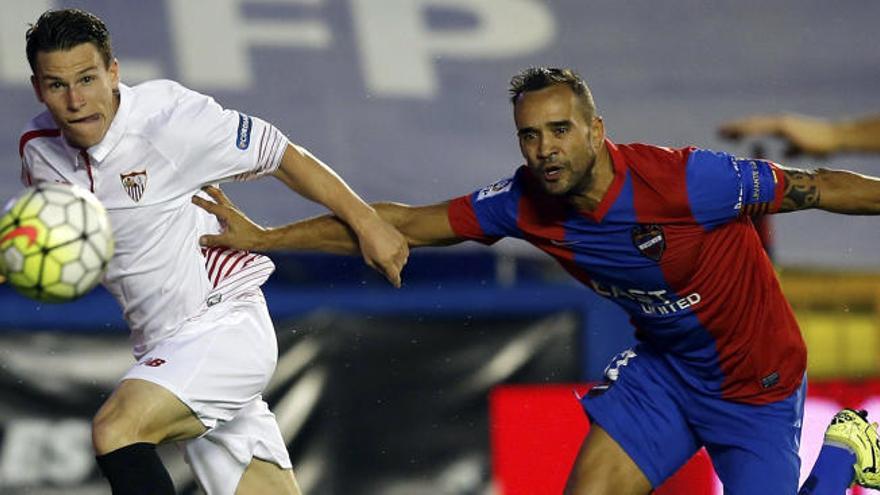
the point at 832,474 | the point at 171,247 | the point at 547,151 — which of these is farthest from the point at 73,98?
the point at 832,474

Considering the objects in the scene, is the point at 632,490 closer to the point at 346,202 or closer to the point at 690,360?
the point at 690,360

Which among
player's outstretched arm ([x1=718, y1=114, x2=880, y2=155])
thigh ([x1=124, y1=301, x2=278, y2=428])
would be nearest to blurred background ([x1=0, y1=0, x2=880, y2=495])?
thigh ([x1=124, y1=301, x2=278, y2=428])

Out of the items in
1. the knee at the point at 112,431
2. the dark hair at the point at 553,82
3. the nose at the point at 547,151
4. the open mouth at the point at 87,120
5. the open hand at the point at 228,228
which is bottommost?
the knee at the point at 112,431

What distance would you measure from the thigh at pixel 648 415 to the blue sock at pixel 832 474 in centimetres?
49

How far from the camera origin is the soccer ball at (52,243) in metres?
4.30

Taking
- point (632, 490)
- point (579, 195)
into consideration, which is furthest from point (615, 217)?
point (632, 490)

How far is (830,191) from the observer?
4.86 metres

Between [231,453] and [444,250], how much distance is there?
2154 mm

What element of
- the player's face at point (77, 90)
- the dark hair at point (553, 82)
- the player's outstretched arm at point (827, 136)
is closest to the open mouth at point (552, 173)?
the dark hair at point (553, 82)

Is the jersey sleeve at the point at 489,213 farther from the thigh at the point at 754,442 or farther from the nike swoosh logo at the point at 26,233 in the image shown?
the nike swoosh logo at the point at 26,233

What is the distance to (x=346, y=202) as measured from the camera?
4996mm

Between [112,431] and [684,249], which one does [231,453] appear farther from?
[684,249]

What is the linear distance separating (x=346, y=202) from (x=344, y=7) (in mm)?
2936

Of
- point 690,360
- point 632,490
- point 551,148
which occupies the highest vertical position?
point 551,148
